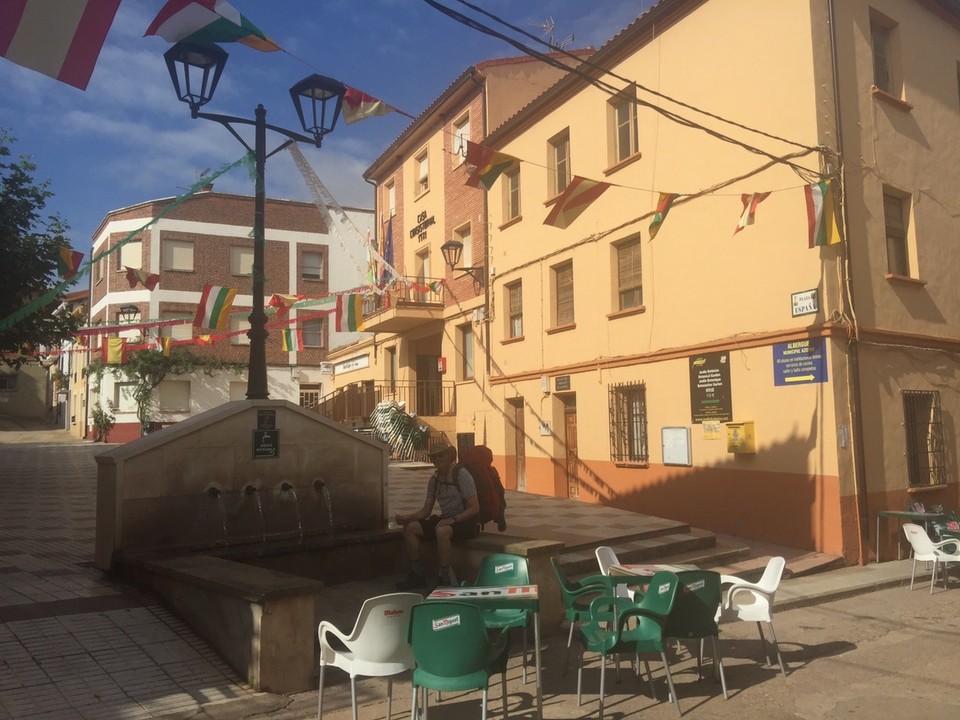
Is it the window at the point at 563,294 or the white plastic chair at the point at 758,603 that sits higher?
the window at the point at 563,294

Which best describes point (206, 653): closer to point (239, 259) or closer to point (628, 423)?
point (628, 423)

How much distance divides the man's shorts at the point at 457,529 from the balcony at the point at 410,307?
12.1 metres

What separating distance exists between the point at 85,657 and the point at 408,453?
14641mm

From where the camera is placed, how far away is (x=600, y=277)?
1501 centimetres

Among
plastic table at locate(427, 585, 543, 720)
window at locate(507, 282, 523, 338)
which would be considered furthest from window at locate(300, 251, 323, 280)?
plastic table at locate(427, 585, 543, 720)

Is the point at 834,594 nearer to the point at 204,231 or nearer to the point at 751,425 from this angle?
the point at 751,425

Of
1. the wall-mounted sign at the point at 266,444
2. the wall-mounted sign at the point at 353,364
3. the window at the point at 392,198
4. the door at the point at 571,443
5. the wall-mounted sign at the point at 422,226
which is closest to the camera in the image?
the wall-mounted sign at the point at 266,444

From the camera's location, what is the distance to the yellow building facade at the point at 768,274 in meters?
11.1

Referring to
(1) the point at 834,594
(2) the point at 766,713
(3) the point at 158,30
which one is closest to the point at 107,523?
(3) the point at 158,30

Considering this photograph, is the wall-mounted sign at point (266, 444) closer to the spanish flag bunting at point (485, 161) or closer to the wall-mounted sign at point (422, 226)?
the spanish flag bunting at point (485, 161)

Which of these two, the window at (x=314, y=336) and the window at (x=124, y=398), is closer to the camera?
the window at (x=124, y=398)

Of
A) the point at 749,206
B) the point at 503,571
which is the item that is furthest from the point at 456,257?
the point at 503,571

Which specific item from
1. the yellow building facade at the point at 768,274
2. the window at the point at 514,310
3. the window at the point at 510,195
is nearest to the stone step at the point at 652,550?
the yellow building facade at the point at 768,274

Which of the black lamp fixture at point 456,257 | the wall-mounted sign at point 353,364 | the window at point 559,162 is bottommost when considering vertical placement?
the wall-mounted sign at point 353,364
